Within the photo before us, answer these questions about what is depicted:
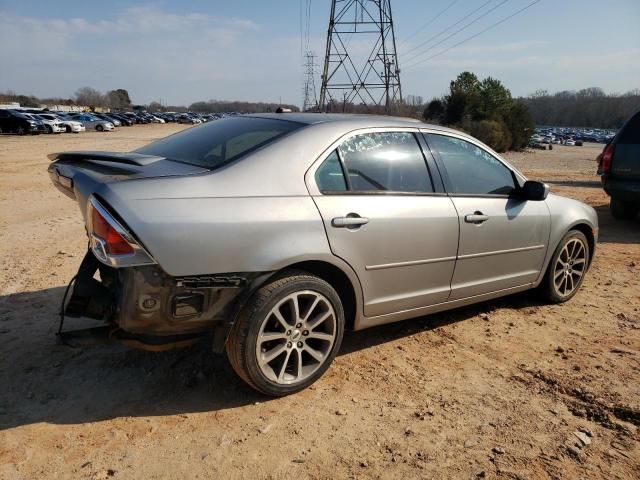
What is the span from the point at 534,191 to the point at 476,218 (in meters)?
0.72

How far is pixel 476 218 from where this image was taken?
380 cm

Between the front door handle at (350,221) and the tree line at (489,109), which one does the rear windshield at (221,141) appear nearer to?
the front door handle at (350,221)

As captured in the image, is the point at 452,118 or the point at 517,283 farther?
the point at 452,118

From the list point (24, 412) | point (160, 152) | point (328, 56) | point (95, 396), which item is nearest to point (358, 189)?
→ point (160, 152)

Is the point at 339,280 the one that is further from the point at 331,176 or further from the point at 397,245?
the point at 331,176

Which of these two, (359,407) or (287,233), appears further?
(359,407)

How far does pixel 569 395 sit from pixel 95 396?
9.30ft

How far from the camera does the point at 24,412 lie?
Result: 2.83 metres

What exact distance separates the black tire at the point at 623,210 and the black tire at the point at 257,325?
25.1 feet

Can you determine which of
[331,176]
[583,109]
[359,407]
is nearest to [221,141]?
[331,176]

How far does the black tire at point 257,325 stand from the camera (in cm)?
281

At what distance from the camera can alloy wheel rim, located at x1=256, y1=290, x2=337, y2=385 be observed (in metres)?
2.95

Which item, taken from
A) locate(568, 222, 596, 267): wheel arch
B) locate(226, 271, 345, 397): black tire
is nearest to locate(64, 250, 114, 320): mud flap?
locate(226, 271, 345, 397): black tire

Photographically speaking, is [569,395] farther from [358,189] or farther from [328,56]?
[328,56]
